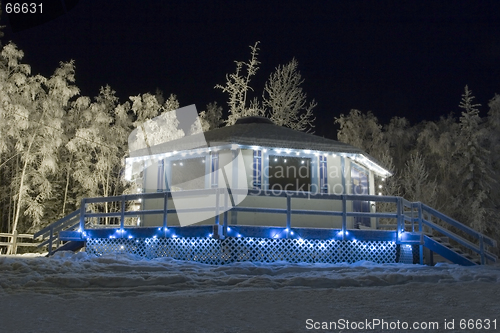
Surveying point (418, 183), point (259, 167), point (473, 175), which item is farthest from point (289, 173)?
point (418, 183)

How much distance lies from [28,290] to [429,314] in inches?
195

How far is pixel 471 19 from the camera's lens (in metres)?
60.8

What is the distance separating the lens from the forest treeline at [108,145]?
69.1ft

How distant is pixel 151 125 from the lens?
2619 cm

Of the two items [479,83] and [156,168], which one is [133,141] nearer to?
[156,168]

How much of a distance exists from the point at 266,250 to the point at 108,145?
16441 mm

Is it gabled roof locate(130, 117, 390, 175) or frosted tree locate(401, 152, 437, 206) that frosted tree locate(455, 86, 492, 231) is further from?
gabled roof locate(130, 117, 390, 175)

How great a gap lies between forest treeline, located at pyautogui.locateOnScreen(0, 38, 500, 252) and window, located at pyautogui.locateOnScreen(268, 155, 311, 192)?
11918 mm

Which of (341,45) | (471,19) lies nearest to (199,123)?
(341,45)

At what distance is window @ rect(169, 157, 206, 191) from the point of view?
1386 centimetres

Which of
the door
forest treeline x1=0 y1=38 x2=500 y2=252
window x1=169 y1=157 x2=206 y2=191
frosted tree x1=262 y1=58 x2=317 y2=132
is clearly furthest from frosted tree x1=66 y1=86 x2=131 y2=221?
the door

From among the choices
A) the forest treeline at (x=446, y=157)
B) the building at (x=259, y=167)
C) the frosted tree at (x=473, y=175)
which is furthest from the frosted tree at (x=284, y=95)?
the building at (x=259, y=167)

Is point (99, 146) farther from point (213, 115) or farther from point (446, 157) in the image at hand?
point (446, 157)

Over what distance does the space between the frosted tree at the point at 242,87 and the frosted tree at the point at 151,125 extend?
3418 mm
